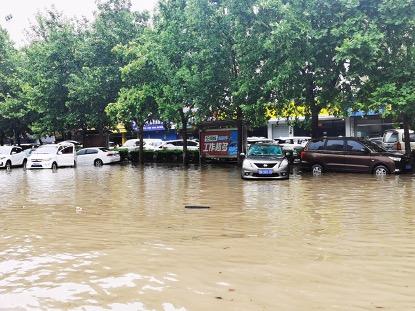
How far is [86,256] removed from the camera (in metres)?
6.54

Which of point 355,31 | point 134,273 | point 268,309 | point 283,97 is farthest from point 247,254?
point 283,97

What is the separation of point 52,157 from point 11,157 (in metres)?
4.16

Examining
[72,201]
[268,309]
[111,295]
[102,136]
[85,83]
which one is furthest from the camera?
[102,136]

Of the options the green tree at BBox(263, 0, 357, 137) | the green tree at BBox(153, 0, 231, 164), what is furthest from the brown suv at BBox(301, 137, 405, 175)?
the green tree at BBox(153, 0, 231, 164)

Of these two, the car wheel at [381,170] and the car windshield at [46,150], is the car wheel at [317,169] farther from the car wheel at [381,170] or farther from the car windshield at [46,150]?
the car windshield at [46,150]

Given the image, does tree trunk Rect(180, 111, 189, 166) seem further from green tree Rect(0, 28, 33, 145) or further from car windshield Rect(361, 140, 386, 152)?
green tree Rect(0, 28, 33, 145)

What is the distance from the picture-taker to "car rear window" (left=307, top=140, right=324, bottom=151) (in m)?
20.5

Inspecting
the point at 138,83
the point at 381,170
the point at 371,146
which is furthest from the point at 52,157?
the point at 381,170

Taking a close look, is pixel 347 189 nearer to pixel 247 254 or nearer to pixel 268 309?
pixel 247 254

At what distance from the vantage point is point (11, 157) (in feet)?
102

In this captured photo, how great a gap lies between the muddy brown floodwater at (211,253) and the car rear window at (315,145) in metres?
7.79

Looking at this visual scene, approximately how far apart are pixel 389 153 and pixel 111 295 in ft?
54.4

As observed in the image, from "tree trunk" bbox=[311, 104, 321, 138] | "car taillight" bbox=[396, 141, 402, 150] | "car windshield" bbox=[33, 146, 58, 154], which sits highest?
"tree trunk" bbox=[311, 104, 321, 138]

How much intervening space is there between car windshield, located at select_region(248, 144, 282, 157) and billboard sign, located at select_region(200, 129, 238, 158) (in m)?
9.88
